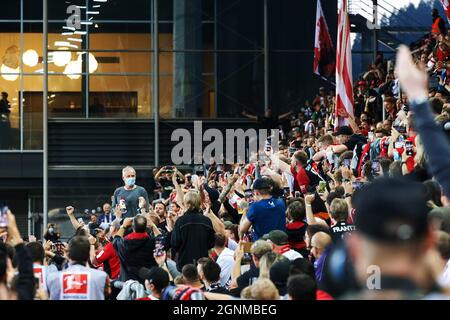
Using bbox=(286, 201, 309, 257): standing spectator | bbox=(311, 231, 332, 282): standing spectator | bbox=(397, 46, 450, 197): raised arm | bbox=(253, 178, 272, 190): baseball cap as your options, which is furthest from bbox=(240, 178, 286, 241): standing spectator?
→ bbox=(397, 46, 450, 197): raised arm

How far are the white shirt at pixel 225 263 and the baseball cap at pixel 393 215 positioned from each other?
878 centimetres

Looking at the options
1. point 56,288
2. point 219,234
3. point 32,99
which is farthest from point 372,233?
point 32,99

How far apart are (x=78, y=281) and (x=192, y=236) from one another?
12.4ft

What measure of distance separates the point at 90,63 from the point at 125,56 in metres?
1.11

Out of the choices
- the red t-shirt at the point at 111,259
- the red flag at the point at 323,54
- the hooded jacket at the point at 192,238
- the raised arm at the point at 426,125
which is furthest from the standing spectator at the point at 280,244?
the red flag at the point at 323,54

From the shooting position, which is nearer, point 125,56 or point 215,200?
point 215,200

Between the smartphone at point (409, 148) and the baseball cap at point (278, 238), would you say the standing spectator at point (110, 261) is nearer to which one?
the baseball cap at point (278, 238)

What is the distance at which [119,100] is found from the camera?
1357 inches

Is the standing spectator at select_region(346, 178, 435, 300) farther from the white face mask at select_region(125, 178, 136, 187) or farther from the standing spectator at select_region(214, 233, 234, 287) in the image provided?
the white face mask at select_region(125, 178, 136, 187)

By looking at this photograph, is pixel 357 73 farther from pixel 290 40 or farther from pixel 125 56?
pixel 125 56

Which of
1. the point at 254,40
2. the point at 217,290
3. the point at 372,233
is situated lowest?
the point at 217,290

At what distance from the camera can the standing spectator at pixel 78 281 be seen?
886 cm

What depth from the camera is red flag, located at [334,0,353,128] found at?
20.5 m

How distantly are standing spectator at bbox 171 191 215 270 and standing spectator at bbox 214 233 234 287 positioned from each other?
136 millimetres
